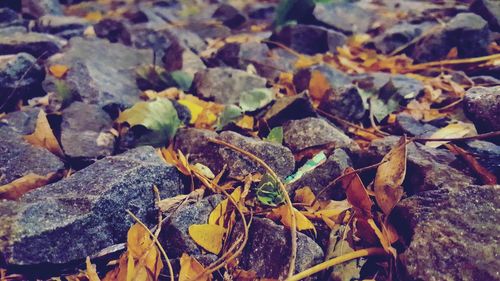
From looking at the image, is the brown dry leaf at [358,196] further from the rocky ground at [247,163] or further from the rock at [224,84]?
the rock at [224,84]

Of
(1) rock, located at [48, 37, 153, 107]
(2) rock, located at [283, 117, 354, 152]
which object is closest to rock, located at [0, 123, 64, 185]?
(1) rock, located at [48, 37, 153, 107]

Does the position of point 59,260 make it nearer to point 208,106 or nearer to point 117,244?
point 117,244

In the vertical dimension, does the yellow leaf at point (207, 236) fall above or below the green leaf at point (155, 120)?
below

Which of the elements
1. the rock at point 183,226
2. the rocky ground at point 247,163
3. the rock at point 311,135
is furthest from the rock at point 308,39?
the rock at point 183,226

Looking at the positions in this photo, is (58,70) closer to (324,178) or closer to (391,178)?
(324,178)

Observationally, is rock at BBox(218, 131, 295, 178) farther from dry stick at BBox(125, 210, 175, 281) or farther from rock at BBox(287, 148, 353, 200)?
dry stick at BBox(125, 210, 175, 281)

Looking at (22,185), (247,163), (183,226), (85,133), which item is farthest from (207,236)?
(85,133)

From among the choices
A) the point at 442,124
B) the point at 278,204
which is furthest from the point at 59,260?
the point at 442,124
